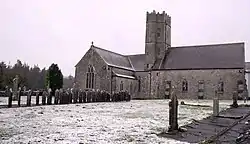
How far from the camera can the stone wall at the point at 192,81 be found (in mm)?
36781

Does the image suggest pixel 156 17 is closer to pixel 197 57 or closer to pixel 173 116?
pixel 197 57

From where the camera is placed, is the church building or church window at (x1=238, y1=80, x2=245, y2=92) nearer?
church window at (x1=238, y1=80, x2=245, y2=92)

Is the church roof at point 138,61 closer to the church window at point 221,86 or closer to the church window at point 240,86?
the church window at point 221,86

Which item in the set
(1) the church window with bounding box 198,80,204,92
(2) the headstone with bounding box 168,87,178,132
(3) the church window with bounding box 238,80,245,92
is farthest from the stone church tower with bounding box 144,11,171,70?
(2) the headstone with bounding box 168,87,178,132

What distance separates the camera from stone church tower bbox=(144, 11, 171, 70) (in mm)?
44688

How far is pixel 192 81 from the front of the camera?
1545 inches

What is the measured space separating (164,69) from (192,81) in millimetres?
4641

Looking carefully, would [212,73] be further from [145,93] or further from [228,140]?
[228,140]

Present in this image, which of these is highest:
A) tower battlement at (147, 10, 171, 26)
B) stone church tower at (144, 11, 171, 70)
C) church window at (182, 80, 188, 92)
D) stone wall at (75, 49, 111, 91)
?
tower battlement at (147, 10, 171, 26)

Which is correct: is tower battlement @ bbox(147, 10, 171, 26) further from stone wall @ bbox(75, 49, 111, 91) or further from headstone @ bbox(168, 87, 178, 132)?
headstone @ bbox(168, 87, 178, 132)

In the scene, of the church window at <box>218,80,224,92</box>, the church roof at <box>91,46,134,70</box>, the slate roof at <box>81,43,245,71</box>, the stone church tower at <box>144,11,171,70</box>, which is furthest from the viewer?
the stone church tower at <box>144,11,171,70</box>

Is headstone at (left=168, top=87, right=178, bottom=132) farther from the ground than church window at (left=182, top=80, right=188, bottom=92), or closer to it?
closer to it

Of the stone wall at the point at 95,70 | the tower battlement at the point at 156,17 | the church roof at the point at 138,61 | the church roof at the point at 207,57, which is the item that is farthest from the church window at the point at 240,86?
the stone wall at the point at 95,70

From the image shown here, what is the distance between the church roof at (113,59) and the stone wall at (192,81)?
354 cm
